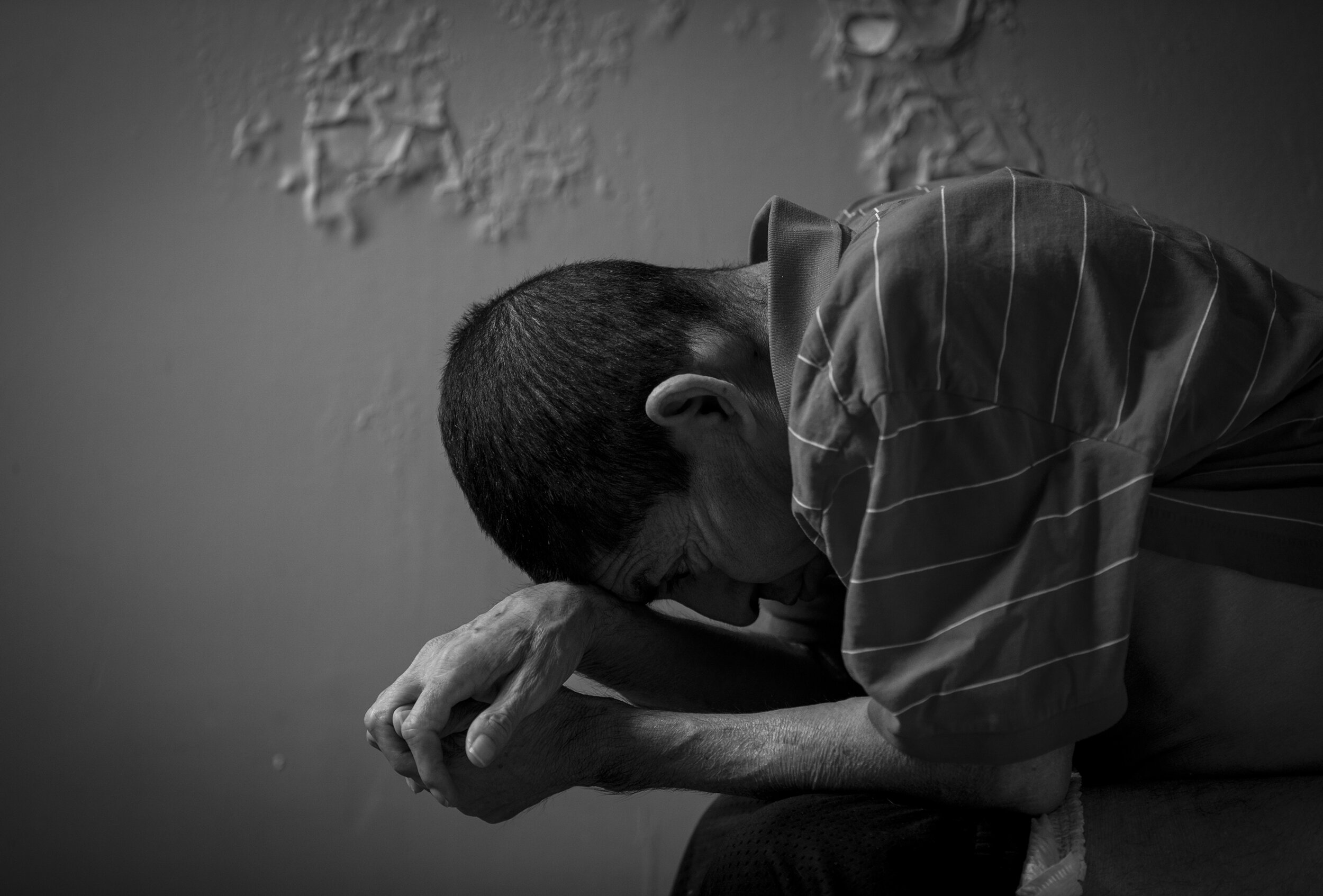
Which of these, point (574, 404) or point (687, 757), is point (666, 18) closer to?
point (574, 404)

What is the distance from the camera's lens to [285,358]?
159 cm

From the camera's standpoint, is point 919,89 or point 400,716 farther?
point 919,89

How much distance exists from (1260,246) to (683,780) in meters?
1.38

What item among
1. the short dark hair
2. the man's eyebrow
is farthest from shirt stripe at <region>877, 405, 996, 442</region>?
the man's eyebrow

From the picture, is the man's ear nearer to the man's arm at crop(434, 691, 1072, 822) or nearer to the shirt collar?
the shirt collar

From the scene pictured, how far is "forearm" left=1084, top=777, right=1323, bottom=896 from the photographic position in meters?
0.86

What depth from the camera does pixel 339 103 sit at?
160 cm

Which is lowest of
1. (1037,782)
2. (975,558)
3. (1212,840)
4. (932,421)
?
(1212,840)

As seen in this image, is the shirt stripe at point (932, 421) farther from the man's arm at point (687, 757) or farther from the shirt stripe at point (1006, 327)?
the man's arm at point (687, 757)

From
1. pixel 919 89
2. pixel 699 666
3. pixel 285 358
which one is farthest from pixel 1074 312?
pixel 285 358

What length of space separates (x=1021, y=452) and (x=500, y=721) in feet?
1.63

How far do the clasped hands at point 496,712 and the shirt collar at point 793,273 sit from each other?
314 mm

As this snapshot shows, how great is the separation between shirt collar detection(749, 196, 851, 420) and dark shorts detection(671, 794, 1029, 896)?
38 cm

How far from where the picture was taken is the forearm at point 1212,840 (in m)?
0.86
